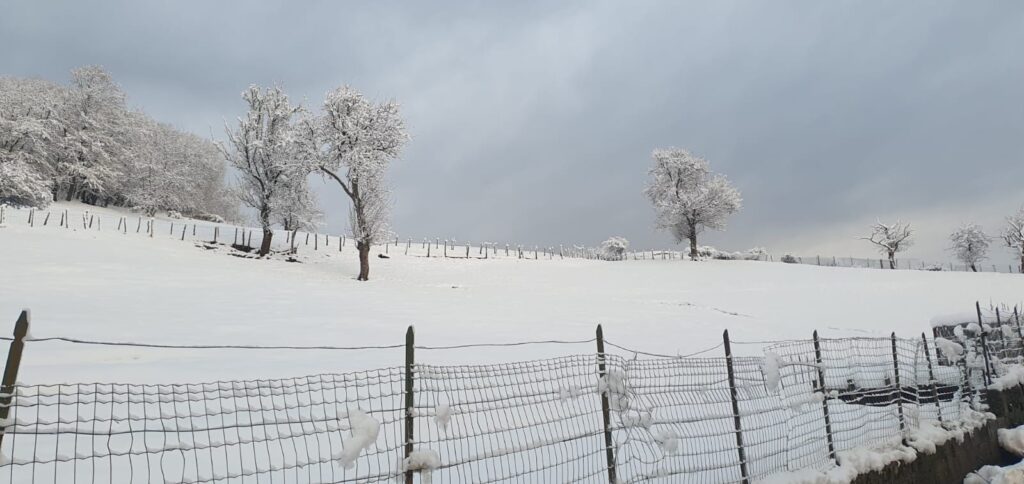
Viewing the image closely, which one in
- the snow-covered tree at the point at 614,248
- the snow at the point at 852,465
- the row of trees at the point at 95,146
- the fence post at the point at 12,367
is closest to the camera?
the fence post at the point at 12,367

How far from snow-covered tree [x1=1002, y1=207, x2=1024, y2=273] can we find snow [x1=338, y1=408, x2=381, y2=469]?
84436mm

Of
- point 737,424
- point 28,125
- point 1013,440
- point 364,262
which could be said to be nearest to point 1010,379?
point 1013,440

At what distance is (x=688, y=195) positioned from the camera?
48.3m

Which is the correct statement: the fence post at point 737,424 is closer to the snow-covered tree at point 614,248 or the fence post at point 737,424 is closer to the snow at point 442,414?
the snow at point 442,414

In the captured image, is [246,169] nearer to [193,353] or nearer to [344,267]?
[344,267]

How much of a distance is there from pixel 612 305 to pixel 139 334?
16168mm

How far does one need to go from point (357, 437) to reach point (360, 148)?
26.1 meters

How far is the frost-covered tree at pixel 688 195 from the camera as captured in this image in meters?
48.0

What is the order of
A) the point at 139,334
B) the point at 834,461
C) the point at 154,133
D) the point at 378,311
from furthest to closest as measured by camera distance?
the point at 154,133 → the point at 378,311 → the point at 139,334 → the point at 834,461

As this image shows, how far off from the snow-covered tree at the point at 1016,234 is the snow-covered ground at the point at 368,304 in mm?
36167

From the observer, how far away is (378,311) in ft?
52.1

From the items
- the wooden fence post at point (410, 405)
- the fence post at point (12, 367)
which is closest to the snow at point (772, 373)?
the wooden fence post at point (410, 405)

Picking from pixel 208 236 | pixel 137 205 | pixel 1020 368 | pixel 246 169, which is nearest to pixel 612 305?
pixel 1020 368

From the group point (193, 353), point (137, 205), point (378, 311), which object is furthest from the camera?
point (137, 205)
